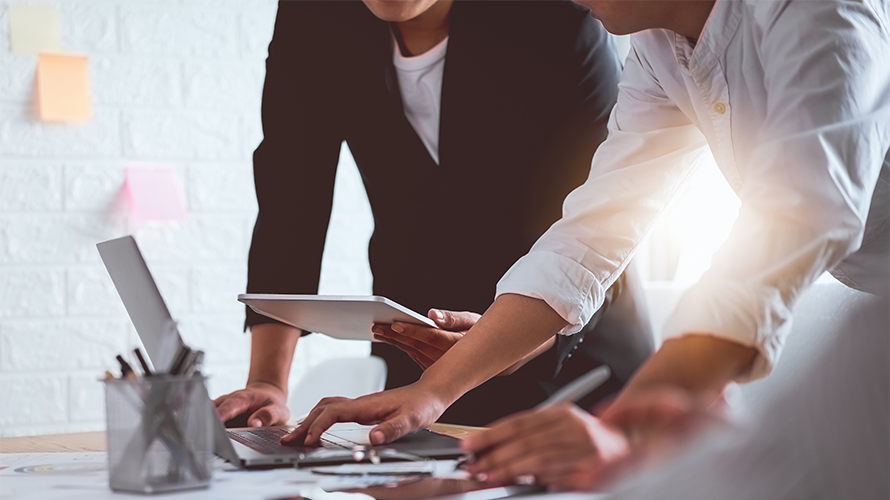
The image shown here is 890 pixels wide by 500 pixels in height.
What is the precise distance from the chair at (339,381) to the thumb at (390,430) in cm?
76

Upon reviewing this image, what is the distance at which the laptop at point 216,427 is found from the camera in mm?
649

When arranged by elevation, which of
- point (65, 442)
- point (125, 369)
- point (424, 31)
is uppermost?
point (424, 31)

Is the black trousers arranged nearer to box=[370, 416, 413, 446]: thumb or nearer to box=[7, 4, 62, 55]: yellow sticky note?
box=[370, 416, 413, 446]: thumb

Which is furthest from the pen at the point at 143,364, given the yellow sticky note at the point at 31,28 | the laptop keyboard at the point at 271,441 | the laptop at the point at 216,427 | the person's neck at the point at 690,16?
the yellow sticky note at the point at 31,28

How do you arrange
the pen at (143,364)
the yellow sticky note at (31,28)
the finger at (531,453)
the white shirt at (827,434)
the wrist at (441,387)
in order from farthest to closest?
1. the yellow sticky note at (31,28)
2. the wrist at (441,387)
3. the pen at (143,364)
4. the finger at (531,453)
5. the white shirt at (827,434)

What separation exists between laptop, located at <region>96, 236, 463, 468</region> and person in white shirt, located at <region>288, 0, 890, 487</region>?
0.03m

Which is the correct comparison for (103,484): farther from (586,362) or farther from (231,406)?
(586,362)

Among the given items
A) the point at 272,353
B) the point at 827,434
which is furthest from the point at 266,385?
the point at 827,434

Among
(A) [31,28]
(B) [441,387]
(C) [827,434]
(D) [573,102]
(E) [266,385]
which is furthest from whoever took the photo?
(A) [31,28]

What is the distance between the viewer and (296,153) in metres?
Result: 1.43

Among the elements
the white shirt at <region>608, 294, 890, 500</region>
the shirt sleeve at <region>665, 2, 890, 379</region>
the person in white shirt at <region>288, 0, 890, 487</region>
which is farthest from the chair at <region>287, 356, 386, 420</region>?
the white shirt at <region>608, 294, 890, 500</region>

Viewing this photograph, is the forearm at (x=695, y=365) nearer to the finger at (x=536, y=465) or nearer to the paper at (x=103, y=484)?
the finger at (x=536, y=465)

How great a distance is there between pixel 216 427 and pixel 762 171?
0.48 meters

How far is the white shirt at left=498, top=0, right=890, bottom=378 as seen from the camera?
0.57m
